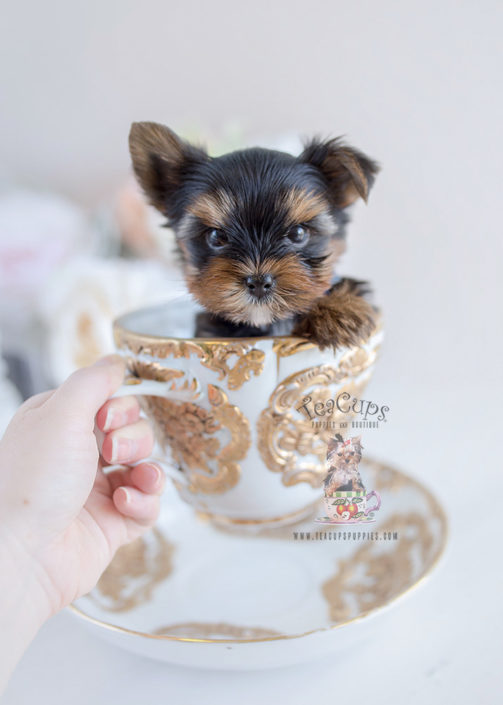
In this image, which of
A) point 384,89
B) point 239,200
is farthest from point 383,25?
point 239,200

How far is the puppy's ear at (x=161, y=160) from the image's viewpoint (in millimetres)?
788

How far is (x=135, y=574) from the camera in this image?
3.45ft

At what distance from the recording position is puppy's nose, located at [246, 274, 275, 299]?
0.69 metres

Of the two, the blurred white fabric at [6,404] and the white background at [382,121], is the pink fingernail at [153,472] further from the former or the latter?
the white background at [382,121]

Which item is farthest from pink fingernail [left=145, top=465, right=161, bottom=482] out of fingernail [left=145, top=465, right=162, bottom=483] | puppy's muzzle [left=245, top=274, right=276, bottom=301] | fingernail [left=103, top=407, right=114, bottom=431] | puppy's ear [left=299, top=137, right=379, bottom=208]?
puppy's ear [left=299, top=137, right=379, bottom=208]

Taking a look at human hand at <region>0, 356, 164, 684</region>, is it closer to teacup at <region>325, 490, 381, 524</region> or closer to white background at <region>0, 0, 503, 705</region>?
teacup at <region>325, 490, 381, 524</region>

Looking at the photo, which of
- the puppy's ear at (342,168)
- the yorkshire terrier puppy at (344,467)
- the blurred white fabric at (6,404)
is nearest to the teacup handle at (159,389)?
the yorkshire terrier puppy at (344,467)

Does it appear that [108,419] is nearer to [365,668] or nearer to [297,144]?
[365,668]

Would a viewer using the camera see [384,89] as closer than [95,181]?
→ Yes

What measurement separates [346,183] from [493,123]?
101cm

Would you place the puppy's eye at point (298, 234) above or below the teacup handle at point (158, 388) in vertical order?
above

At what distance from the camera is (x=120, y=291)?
1561 millimetres

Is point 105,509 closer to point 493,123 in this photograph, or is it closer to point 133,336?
point 133,336

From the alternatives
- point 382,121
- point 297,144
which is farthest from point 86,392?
point 382,121
